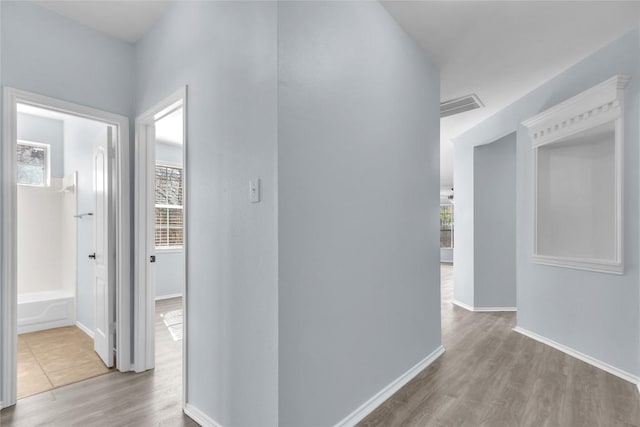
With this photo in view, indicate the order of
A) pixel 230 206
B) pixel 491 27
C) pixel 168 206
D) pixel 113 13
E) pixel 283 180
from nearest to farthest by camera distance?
1. pixel 283 180
2. pixel 230 206
3. pixel 113 13
4. pixel 491 27
5. pixel 168 206

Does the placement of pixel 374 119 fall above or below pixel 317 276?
above

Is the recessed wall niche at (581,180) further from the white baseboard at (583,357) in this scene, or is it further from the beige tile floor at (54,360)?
the beige tile floor at (54,360)

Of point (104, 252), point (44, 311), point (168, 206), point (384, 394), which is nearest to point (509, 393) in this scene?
point (384, 394)

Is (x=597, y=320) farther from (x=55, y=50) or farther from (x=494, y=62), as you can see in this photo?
(x=55, y=50)

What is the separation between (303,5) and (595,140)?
3.12 metres

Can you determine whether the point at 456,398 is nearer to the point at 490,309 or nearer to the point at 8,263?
the point at 490,309

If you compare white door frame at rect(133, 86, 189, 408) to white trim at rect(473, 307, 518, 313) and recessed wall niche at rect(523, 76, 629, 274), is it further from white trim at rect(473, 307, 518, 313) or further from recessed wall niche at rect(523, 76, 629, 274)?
white trim at rect(473, 307, 518, 313)

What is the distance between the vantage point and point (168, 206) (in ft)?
19.2

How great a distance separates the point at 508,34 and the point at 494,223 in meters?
2.98

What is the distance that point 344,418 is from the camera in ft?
6.49

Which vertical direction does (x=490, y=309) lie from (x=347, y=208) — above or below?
below

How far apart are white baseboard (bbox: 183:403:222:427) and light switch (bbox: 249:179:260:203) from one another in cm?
134

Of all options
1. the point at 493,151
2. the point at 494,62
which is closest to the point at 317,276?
the point at 494,62

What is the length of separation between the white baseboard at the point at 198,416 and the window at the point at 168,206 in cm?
411
